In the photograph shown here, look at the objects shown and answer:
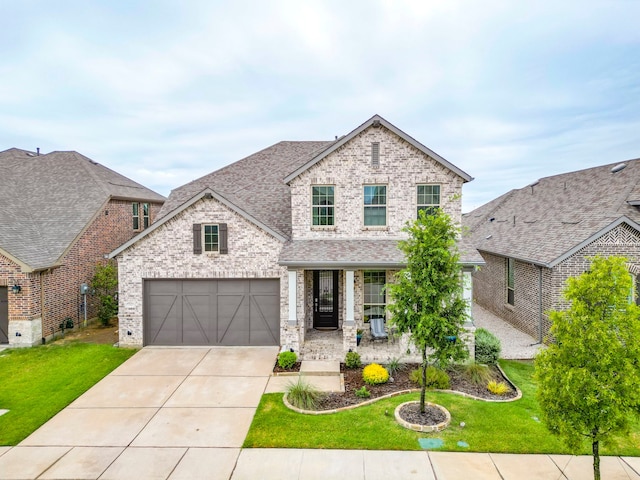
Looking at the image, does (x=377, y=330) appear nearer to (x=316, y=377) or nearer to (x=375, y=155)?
(x=316, y=377)

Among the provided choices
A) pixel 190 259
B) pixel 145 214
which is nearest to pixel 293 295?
pixel 190 259

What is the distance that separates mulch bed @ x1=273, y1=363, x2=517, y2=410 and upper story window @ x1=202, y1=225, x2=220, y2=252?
498 centimetres

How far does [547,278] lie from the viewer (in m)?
14.3

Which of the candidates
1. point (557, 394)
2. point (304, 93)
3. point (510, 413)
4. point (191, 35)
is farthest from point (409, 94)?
point (557, 394)

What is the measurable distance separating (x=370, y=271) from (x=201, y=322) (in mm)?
6663

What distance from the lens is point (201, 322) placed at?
563 inches

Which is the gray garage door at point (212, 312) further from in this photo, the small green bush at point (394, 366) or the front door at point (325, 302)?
the small green bush at point (394, 366)

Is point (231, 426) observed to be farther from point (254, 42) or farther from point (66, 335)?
point (254, 42)

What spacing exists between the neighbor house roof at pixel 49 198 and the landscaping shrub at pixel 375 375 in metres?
12.5

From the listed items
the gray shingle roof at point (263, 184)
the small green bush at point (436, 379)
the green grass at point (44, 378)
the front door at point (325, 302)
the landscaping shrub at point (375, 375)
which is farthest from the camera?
the gray shingle roof at point (263, 184)

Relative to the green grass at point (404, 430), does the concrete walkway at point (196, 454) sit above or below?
below

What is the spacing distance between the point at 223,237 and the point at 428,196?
769 centimetres

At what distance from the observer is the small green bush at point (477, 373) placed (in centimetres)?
1073

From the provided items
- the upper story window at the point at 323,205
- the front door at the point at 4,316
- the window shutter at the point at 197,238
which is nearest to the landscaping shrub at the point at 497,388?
the upper story window at the point at 323,205
